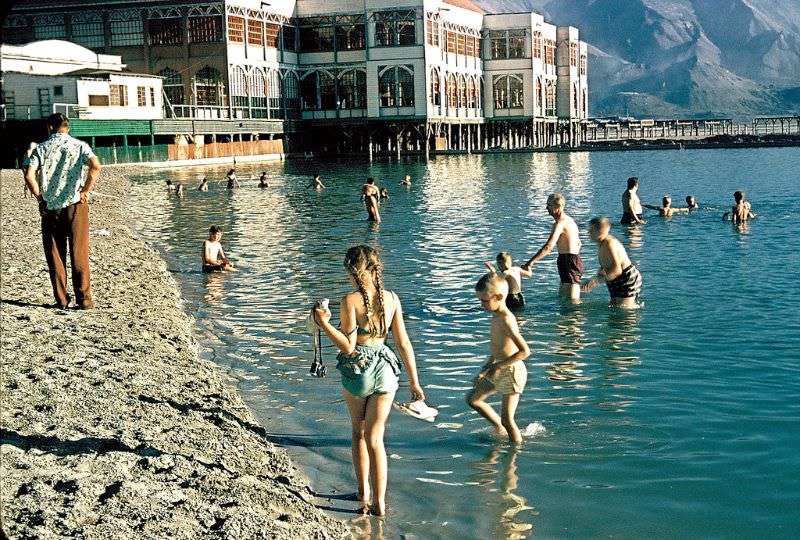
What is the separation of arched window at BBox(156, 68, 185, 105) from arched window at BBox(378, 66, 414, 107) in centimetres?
1437

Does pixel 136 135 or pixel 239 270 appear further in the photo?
pixel 136 135

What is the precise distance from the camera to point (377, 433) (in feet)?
20.4

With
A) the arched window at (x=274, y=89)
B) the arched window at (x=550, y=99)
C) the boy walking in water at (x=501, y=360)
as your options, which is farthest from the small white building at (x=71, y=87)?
the boy walking in water at (x=501, y=360)

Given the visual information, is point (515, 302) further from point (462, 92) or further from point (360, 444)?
point (462, 92)

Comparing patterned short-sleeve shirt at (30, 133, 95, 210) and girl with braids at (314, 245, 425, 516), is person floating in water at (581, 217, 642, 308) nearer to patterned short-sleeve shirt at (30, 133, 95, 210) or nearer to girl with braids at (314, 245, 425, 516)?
patterned short-sleeve shirt at (30, 133, 95, 210)

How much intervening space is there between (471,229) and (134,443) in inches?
783

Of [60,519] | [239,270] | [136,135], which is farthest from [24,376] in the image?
[136,135]

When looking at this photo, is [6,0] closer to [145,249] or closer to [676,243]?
[145,249]

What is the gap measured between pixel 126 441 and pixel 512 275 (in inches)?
271

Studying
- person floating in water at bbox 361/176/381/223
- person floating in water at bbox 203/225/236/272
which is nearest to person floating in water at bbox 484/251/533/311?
person floating in water at bbox 203/225/236/272

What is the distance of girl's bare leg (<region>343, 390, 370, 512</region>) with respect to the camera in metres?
6.20

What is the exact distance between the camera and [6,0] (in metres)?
2.44

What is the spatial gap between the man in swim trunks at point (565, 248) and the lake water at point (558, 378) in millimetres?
337

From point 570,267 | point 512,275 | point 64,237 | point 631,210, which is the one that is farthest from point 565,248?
point 631,210
